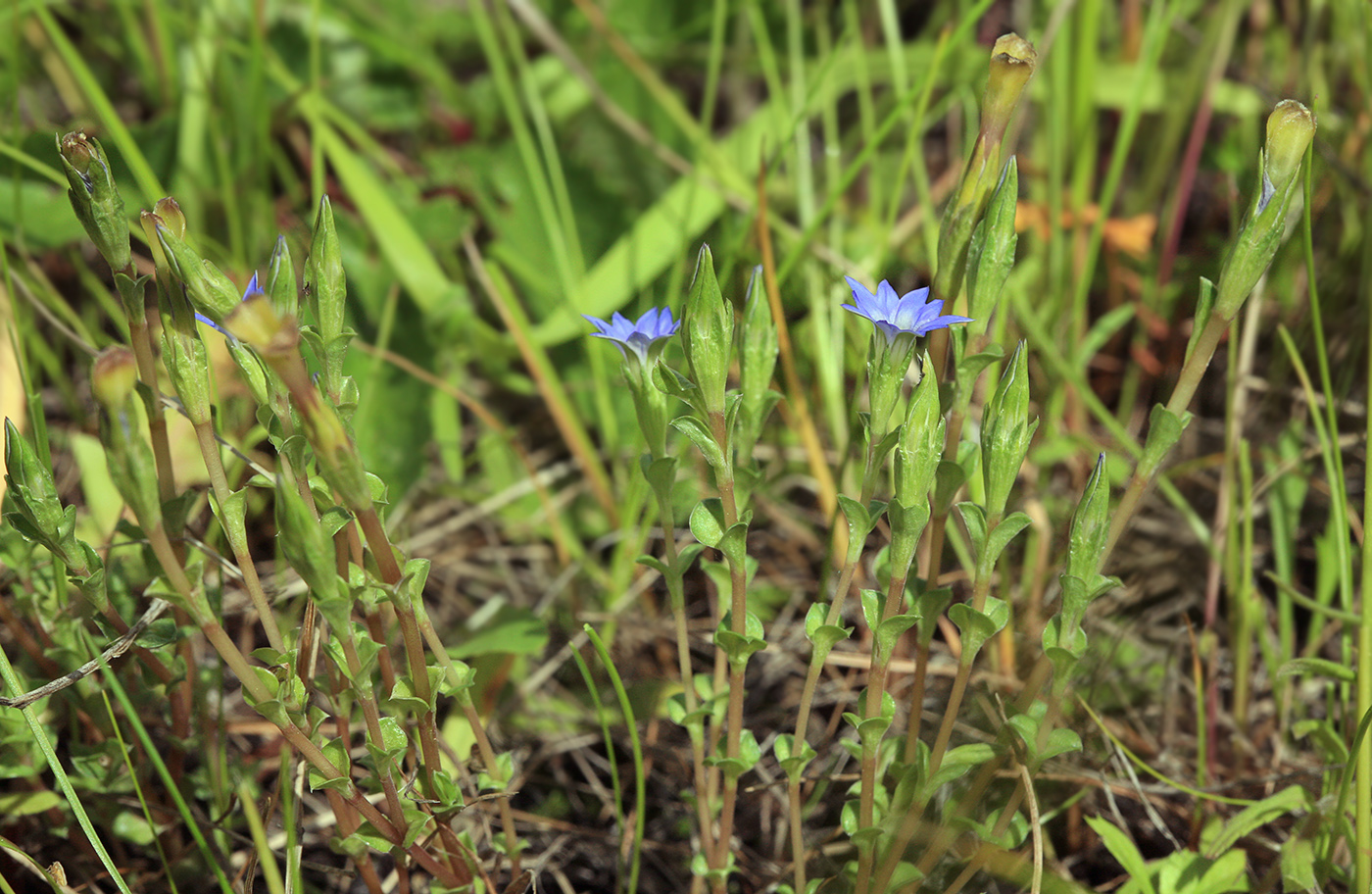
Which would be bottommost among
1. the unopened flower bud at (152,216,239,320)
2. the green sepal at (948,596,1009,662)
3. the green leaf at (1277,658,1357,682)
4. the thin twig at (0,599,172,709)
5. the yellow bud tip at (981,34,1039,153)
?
the thin twig at (0,599,172,709)

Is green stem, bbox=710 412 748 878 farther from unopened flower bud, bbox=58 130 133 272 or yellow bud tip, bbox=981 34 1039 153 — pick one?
unopened flower bud, bbox=58 130 133 272

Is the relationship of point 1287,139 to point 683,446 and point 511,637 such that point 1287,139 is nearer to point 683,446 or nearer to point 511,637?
point 683,446

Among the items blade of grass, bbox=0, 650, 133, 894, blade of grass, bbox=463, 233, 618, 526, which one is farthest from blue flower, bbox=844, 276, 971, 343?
blade of grass, bbox=463, 233, 618, 526

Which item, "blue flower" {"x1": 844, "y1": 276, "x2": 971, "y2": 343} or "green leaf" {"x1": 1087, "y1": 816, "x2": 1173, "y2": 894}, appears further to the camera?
"green leaf" {"x1": 1087, "y1": 816, "x2": 1173, "y2": 894}

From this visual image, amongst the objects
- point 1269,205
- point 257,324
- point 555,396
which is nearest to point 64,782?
point 257,324

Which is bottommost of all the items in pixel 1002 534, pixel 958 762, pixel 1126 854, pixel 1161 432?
pixel 1126 854
